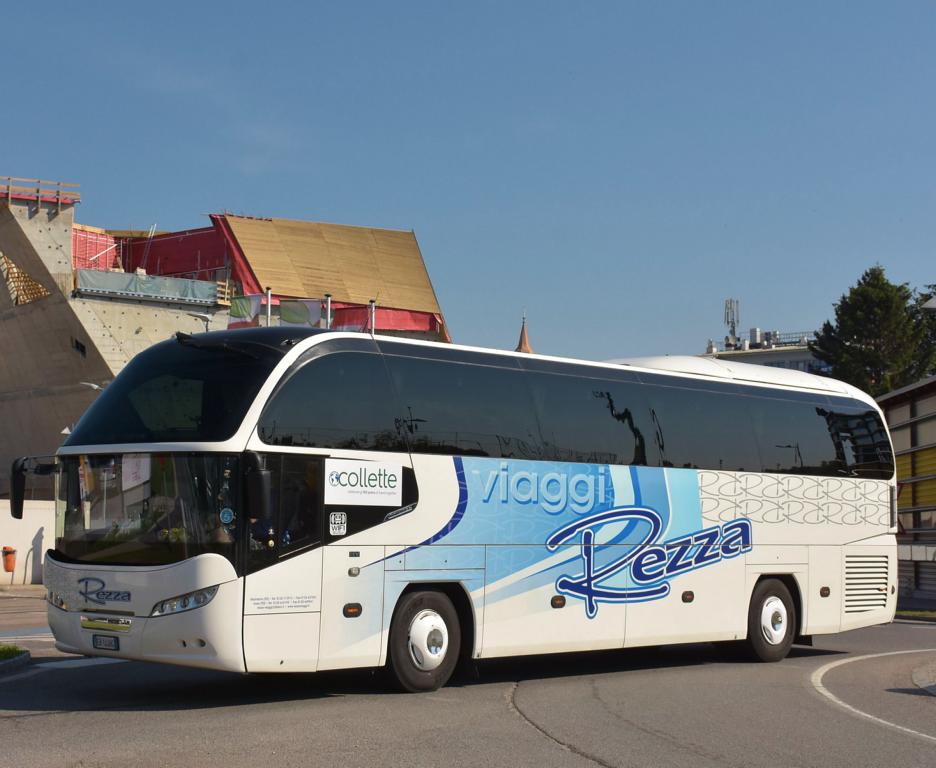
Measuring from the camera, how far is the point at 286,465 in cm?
1126

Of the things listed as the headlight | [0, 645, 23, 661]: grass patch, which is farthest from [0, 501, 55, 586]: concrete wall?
the headlight

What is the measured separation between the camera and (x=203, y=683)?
1328 centimetres

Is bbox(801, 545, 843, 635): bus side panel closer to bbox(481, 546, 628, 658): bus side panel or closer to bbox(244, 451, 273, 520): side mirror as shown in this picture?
bbox(481, 546, 628, 658): bus side panel

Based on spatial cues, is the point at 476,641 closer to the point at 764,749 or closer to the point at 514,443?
the point at 514,443

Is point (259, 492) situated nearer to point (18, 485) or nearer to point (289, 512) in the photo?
point (289, 512)

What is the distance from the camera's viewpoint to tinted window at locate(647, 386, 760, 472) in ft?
50.9

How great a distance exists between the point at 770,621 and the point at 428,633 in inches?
245

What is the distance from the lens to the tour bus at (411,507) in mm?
10930

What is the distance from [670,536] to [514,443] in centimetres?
290

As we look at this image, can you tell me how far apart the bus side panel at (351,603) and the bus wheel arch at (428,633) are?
320mm

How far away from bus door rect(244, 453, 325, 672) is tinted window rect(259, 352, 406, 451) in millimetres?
237

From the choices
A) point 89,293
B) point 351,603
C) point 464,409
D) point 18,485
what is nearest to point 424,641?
point 351,603

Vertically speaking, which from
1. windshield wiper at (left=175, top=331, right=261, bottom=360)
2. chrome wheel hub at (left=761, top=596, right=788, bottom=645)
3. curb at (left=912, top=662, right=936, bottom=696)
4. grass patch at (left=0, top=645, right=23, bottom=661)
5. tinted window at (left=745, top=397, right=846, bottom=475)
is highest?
windshield wiper at (left=175, top=331, right=261, bottom=360)

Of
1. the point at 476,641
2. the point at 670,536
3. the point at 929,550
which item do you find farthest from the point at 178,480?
the point at 929,550
